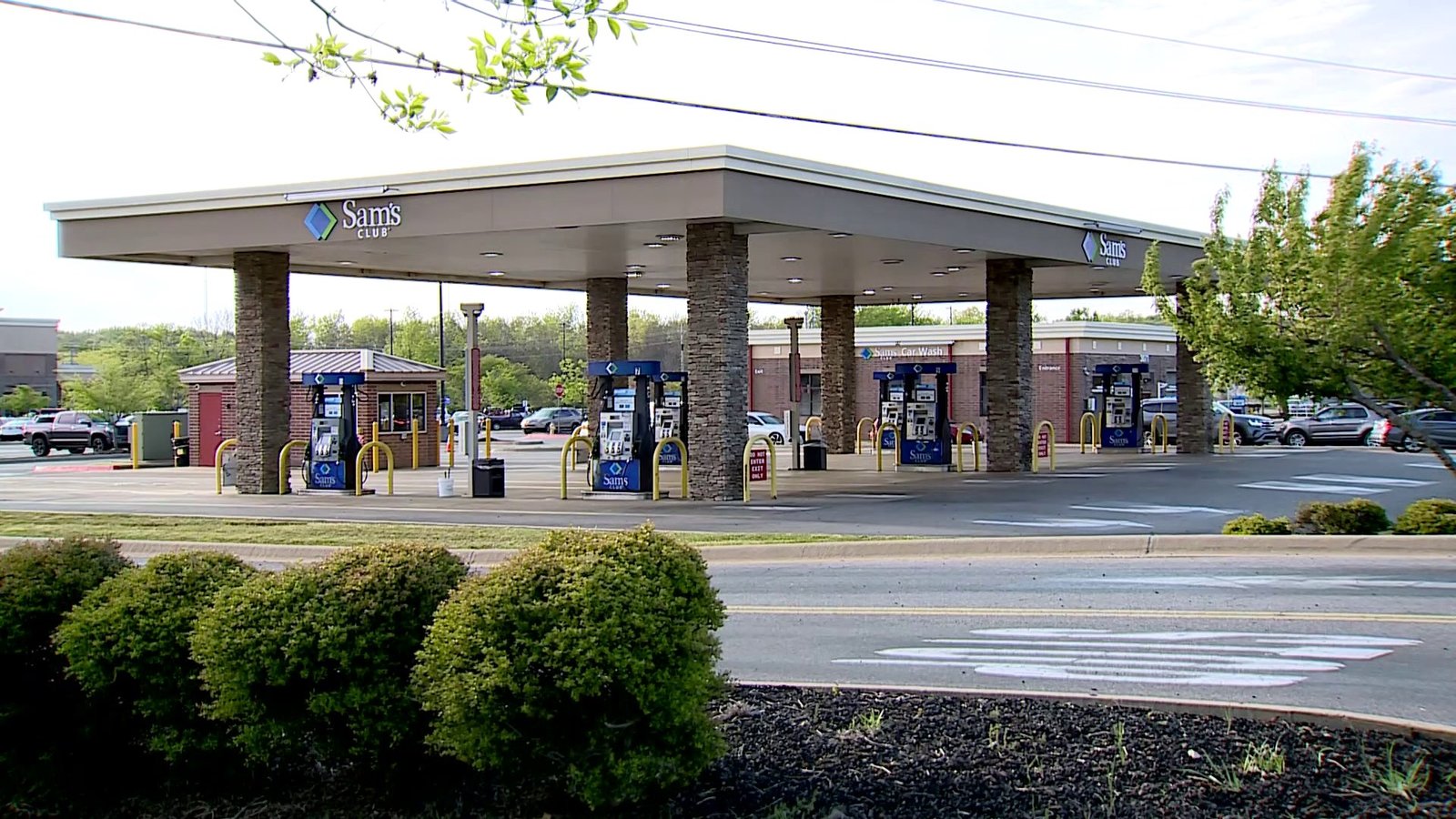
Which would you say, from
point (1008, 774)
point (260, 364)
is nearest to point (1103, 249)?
point (260, 364)

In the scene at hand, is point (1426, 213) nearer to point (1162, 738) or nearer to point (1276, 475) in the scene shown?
point (1162, 738)

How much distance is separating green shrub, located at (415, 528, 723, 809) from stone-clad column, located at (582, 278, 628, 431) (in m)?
30.0

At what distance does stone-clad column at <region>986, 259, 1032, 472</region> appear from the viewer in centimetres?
3008

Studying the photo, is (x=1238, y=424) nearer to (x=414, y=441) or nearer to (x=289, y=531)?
(x=414, y=441)

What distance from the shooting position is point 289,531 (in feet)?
60.3

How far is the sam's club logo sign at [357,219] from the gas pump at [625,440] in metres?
4.83

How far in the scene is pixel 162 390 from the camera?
7444cm

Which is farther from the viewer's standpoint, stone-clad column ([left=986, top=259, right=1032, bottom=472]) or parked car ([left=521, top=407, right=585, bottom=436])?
parked car ([left=521, top=407, right=585, bottom=436])

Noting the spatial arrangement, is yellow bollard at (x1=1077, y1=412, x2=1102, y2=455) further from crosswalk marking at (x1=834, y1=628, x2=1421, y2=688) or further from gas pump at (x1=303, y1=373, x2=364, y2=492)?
crosswalk marking at (x1=834, y1=628, x2=1421, y2=688)

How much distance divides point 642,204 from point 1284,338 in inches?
462

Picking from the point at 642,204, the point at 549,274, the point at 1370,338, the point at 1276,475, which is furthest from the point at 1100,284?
the point at 1370,338

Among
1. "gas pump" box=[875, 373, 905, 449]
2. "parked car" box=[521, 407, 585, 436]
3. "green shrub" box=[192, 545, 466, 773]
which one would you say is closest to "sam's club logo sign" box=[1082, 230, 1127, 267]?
"gas pump" box=[875, 373, 905, 449]

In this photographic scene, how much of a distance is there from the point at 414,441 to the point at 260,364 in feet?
35.5

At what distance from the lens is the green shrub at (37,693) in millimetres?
6312
